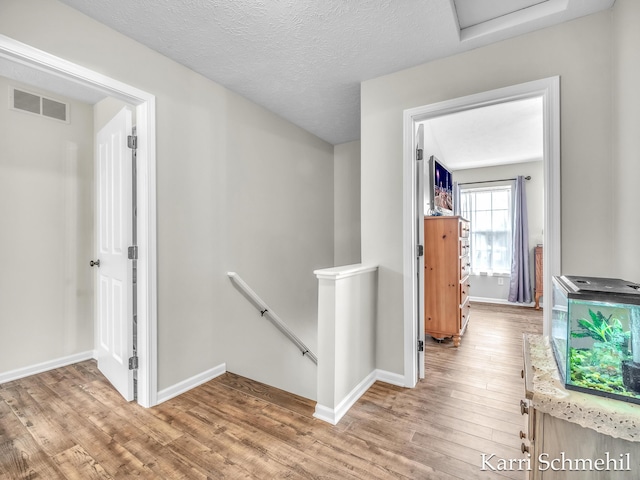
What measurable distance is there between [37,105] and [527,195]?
652cm

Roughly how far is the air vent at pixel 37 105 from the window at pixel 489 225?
5.77 m

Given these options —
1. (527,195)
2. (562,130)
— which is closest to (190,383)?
(562,130)

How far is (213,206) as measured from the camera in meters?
2.54

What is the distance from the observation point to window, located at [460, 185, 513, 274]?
550 cm

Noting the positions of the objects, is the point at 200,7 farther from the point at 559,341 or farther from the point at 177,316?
the point at 559,341

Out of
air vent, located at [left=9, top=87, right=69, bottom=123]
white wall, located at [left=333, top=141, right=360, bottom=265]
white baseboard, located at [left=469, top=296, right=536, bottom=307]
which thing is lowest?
white baseboard, located at [left=469, top=296, right=536, bottom=307]

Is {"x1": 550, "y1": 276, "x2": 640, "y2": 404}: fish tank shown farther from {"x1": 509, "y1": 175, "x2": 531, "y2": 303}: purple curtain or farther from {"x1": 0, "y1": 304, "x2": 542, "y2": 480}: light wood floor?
{"x1": 509, "y1": 175, "x2": 531, "y2": 303}: purple curtain

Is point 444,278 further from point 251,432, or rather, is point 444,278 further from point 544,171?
point 251,432

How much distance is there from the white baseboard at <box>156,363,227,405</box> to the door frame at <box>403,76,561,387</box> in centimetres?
149

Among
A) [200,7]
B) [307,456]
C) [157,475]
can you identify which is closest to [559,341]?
[307,456]

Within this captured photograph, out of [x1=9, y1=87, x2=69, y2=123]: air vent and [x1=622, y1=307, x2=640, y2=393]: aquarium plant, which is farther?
[x1=9, y1=87, x2=69, y2=123]: air vent

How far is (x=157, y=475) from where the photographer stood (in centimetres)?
146

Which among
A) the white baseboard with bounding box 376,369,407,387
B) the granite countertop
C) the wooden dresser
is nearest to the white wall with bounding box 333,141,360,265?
the wooden dresser

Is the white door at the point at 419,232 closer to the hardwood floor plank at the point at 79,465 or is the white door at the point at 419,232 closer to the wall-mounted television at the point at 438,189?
the wall-mounted television at the point at 438,189
